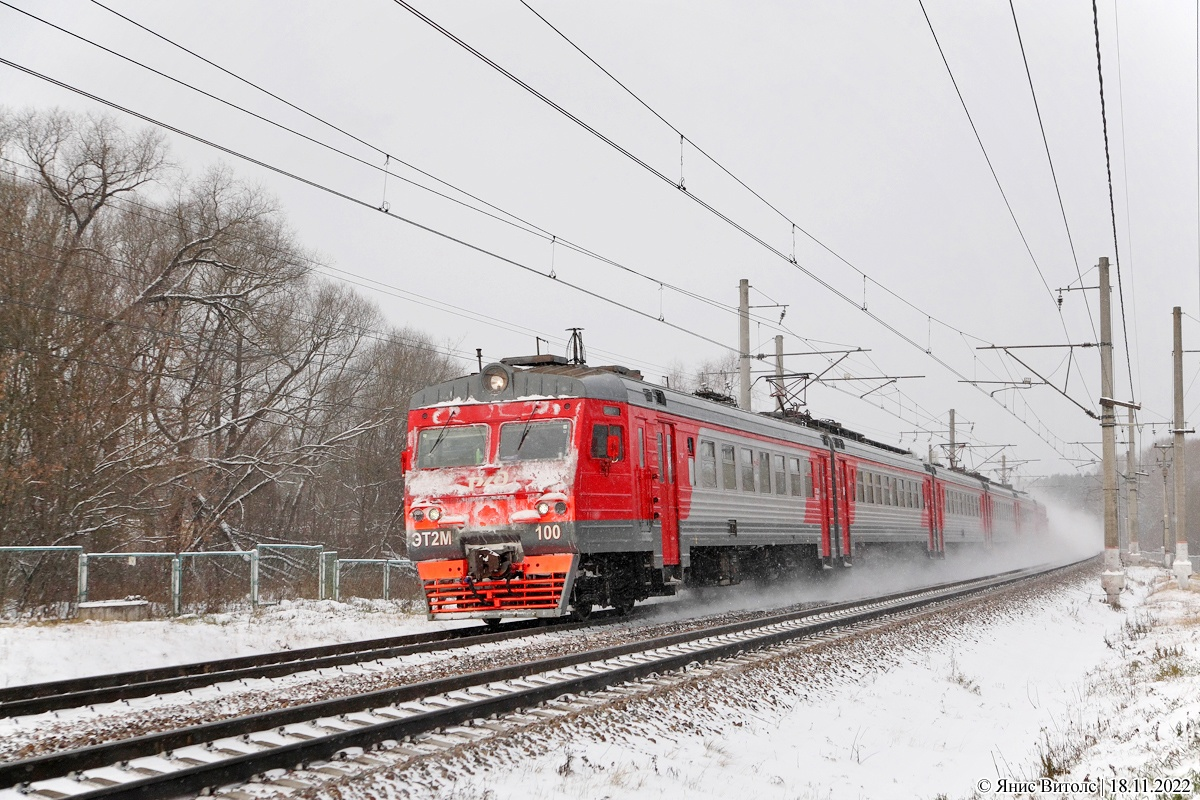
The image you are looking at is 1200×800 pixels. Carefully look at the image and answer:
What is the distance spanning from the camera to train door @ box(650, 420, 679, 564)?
15235 millimetres

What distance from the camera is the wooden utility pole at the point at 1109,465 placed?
23.7m

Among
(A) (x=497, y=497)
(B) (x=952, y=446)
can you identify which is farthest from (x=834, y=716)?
(B) (x=952, y=446)

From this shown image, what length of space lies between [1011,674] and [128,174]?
22.2 meters

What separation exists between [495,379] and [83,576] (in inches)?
253

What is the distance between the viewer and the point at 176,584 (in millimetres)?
15867

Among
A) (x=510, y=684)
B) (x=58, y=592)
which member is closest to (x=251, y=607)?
(x=58, y=592)

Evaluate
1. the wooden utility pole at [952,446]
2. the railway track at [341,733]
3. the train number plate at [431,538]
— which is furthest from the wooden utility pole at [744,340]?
the wooden utility pole at [952,446]

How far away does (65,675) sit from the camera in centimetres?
1087

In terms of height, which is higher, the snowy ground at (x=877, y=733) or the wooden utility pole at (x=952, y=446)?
the wooden utility pole at (x=952, y=446)

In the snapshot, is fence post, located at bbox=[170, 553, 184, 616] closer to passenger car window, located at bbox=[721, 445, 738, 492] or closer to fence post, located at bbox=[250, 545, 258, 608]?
fence post, located at bbox=[250, 545, 258, 608]

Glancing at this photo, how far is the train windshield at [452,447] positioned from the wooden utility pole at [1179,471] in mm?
22060

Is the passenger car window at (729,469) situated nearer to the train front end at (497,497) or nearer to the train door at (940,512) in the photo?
the train front end at (497,497)

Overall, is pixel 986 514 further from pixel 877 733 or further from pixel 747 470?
pixel 877 733

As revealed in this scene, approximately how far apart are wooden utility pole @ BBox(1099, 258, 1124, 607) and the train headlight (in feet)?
49.4
